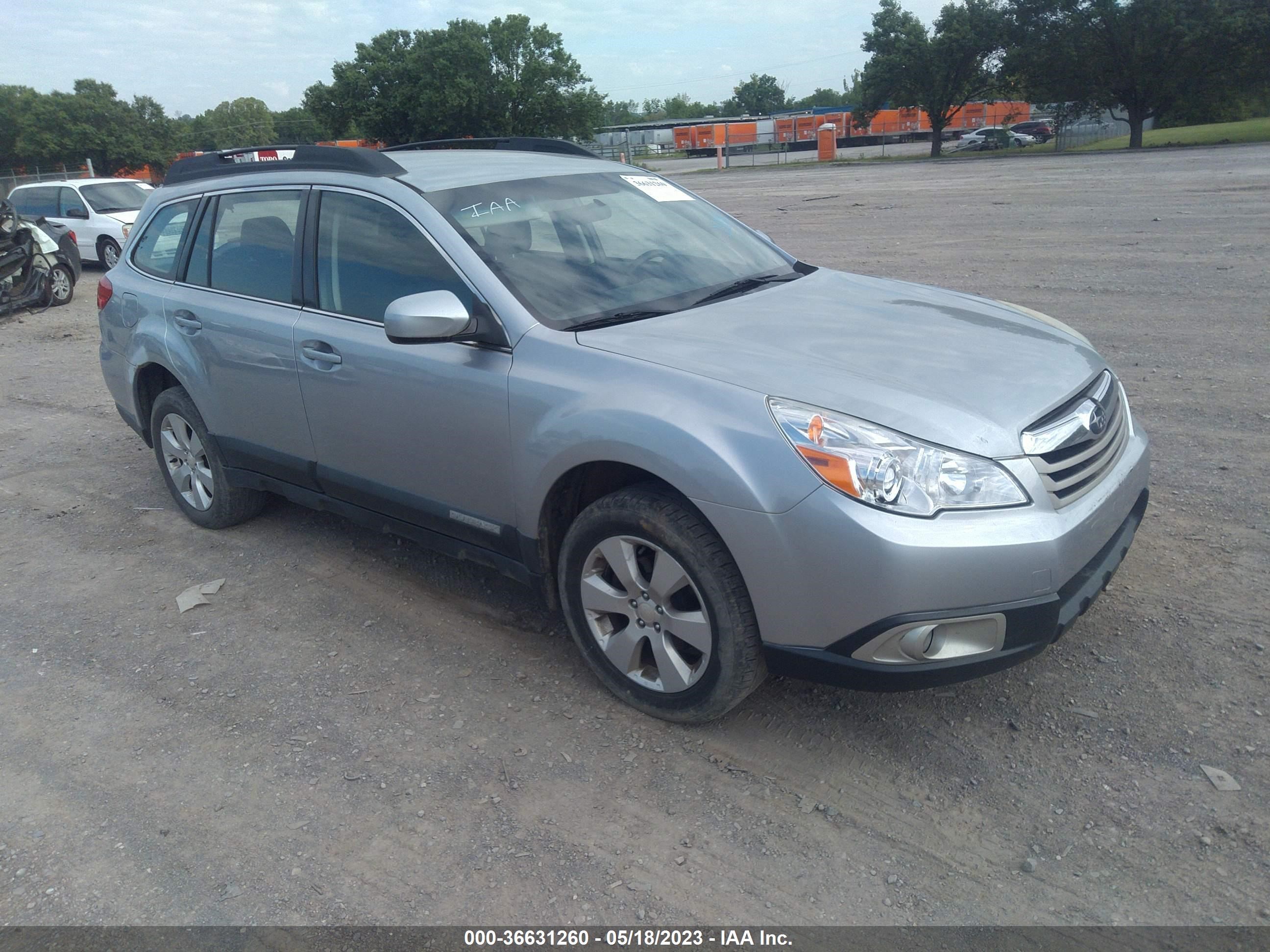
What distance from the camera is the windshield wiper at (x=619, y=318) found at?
354 cm

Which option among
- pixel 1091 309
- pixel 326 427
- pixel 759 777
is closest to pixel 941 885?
pixel 759 777

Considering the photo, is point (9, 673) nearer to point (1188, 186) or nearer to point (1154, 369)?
point (1154, 369)

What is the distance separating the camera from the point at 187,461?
5352mm

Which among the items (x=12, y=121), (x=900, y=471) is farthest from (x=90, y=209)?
(x=12, y=121)

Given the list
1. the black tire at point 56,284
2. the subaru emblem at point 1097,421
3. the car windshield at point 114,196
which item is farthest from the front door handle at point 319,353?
the car windshield at point 114,196

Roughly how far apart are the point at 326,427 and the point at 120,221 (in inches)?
617

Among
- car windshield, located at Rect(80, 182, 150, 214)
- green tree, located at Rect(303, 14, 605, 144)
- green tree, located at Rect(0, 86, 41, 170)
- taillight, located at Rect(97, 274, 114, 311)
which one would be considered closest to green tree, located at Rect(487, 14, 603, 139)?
green tree, located at Rect(303, 14, 605, 144)

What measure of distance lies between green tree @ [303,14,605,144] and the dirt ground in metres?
53.0

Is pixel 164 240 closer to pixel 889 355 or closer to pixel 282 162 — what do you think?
pixel 282 162

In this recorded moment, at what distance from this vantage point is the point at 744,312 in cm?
370

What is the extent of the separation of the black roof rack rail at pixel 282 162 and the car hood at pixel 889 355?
141 cm

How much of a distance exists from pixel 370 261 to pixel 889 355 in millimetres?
2164

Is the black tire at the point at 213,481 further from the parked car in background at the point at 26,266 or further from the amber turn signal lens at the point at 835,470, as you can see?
the parked car in background at the point at 26,266

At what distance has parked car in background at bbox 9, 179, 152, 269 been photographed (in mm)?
17219
